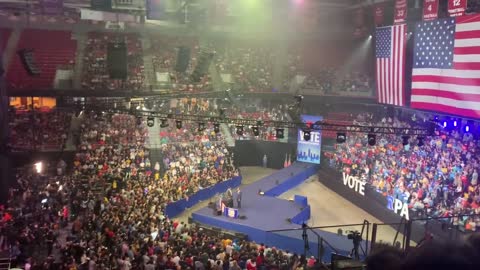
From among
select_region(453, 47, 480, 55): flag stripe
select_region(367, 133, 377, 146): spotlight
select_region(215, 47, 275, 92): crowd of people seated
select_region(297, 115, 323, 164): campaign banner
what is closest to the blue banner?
select_region(367, 133, 377, 146): spotlight

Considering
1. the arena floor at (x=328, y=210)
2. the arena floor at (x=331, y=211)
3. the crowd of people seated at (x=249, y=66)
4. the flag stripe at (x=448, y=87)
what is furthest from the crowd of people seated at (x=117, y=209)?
the flag stripe at (x=448, y=87)

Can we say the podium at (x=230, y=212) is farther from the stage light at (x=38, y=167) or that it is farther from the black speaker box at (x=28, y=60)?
the black speaker box at (x=28, y=60)

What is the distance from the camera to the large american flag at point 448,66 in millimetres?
17344

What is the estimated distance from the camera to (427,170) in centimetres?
2025

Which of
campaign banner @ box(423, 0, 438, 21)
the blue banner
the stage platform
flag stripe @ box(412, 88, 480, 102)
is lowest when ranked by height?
the stage platform

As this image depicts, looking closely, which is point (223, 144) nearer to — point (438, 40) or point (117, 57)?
point (117, 57)

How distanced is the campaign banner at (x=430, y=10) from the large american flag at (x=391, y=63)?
233 centimetres

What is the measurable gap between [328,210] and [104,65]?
16517mm

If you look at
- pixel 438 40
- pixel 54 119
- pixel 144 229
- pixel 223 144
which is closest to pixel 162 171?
pixel 223 144

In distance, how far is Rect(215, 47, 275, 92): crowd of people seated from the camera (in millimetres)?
31484

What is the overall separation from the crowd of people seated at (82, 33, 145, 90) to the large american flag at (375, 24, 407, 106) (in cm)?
1410

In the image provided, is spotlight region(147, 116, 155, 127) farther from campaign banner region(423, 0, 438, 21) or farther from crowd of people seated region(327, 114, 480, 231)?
campaign banner region(423, 0, 438, 21)

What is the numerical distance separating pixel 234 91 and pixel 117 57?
12.6 metres

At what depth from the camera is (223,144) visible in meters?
28.0
